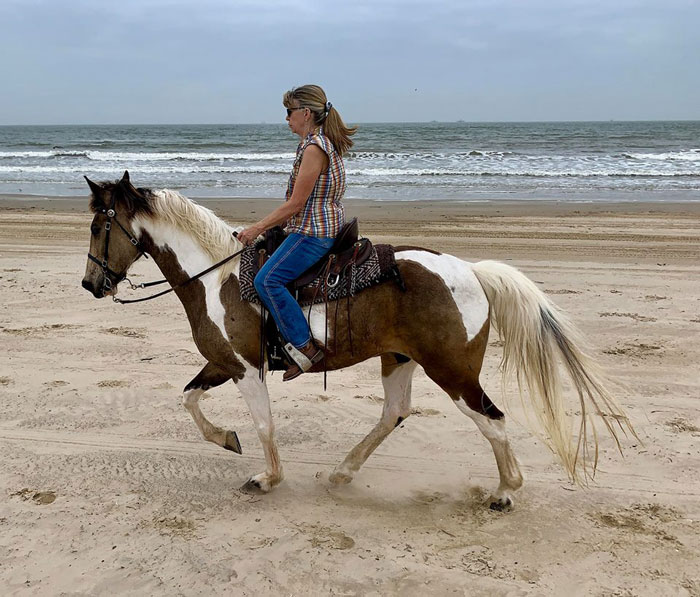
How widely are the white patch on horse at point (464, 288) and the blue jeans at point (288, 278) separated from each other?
1.92ft

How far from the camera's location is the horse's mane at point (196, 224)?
165 inches

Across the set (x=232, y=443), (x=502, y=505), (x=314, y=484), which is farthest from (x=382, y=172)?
(x=502, y=505)

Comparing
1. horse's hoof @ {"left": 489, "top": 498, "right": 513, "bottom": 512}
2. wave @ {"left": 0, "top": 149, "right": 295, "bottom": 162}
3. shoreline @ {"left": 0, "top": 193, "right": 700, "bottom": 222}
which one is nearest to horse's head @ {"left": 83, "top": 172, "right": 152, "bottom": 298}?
horse's hoof @ {"left": 489, "top": 498, "right": 513, "bottom": 512}

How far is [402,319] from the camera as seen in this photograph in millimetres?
3982

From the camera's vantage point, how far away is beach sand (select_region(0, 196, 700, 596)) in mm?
3389

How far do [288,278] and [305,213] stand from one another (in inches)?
16.0

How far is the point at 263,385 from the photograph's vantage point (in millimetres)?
4195

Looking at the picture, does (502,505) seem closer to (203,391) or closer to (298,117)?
(203,391)

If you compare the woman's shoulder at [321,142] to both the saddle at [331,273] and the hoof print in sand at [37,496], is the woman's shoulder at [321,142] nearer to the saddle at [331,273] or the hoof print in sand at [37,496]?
the saddle at [331,273]

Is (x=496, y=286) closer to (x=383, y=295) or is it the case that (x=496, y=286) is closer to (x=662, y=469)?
(x=383, y=295)

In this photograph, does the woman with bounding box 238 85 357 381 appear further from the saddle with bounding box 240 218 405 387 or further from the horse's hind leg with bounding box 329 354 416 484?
the horse's hind leg with bounding box 329 354 416 484

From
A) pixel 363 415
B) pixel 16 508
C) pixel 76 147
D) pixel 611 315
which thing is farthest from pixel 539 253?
pixel 76 147

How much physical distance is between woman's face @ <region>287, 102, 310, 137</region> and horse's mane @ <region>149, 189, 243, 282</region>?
84 cm

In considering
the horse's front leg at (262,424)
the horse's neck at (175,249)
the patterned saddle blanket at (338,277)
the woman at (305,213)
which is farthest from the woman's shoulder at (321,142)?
the horse's front leg at (262,424)
